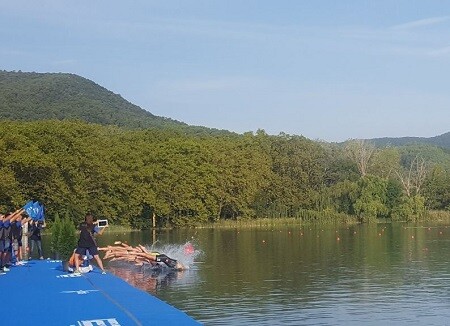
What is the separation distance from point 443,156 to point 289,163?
96.6 meters

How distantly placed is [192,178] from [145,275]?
147 feet

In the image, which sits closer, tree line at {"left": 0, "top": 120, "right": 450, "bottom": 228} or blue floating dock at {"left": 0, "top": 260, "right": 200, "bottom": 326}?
blue floating dock at {"left": 0, "top": 260, "right": 200, "bottom": 326}

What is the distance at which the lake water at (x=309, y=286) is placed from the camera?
1428 cm

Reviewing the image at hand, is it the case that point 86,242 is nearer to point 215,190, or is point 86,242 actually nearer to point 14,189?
point 14,189

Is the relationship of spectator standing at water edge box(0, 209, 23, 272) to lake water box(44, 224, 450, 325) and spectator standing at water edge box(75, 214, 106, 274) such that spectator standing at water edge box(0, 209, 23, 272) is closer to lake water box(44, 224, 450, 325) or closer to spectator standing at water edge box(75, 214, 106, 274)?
spectator standing at water edge box(75, 214, 106, 274)

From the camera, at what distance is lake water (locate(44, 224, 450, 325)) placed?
14.3 meters

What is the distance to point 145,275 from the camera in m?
21.8

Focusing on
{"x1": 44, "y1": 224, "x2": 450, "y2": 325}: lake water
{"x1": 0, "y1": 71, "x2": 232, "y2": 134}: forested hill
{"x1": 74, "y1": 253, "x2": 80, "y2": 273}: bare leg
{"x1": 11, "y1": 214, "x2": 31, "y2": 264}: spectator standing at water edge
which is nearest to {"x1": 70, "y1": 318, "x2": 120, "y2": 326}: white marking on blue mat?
{"x1": 44, "y1": 224, "x2": 450, "y2": 325}: lake water

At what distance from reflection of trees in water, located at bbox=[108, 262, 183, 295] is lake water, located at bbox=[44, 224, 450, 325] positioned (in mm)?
27

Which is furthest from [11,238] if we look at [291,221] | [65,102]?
[65,102]

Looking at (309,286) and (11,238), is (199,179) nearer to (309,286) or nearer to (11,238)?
(309,286)

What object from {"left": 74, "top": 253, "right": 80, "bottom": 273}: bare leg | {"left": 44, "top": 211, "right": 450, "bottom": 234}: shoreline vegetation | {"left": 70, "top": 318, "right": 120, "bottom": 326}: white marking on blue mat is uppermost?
{"left": 44, "top": 211, "right": 450, "bottom": 234}: shoreline vegetation

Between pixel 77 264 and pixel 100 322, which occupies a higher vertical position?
pixel 77 264

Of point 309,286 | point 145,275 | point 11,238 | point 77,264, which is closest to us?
point 77,264
